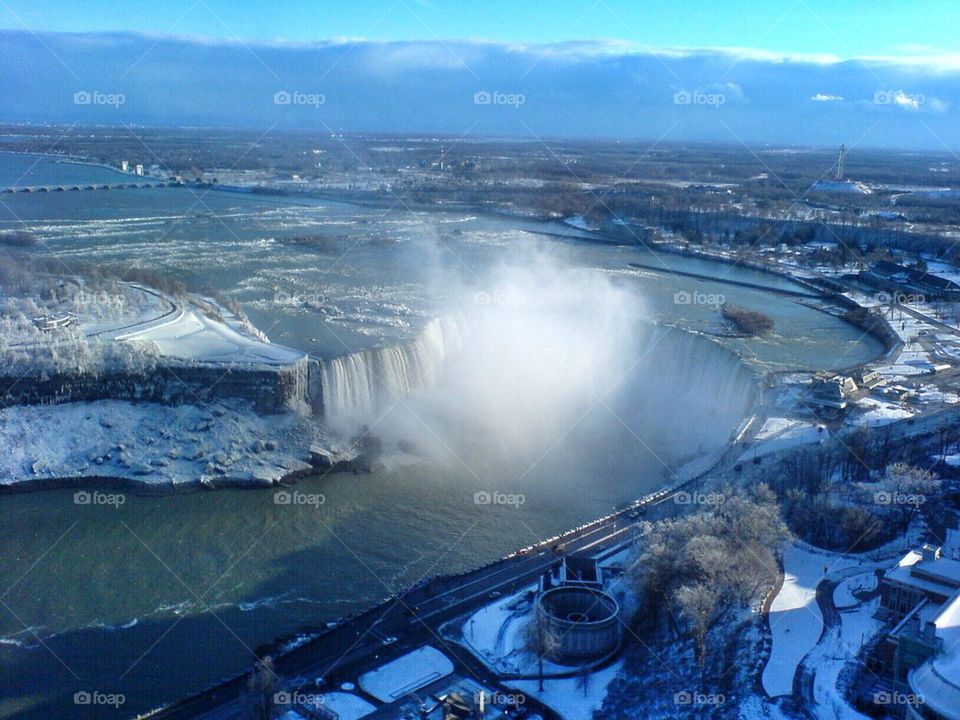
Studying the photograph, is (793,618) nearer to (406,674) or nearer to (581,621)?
(581,621)

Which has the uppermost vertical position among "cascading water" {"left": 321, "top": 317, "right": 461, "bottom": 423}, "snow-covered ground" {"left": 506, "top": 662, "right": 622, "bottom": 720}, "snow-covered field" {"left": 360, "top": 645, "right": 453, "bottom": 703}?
"cascading water" {"left": 321, "top": 317, "right": 461, "bottom": 423}

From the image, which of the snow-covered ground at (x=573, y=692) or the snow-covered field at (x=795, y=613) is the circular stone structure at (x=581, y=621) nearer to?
the snow-covered ground at (x=573, y=692)

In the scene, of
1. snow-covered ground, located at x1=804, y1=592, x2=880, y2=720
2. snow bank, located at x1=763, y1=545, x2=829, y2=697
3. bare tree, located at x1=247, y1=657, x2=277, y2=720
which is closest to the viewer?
snow-covered ground, located at x1=804, y1=592, x2=880, y2=720

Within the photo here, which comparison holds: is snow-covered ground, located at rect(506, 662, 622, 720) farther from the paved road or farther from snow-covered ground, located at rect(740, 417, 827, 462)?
snow-covered ground, located at rect(740, 417, 827, 462)

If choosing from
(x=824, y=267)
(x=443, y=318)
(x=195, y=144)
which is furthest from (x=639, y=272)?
(x=195, y=144)

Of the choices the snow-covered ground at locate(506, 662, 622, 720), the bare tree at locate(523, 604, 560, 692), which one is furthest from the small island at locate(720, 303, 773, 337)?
the snow-covered ground at locate(506, 662, 622, 720)

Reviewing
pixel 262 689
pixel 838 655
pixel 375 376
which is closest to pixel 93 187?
pixel 375 376
